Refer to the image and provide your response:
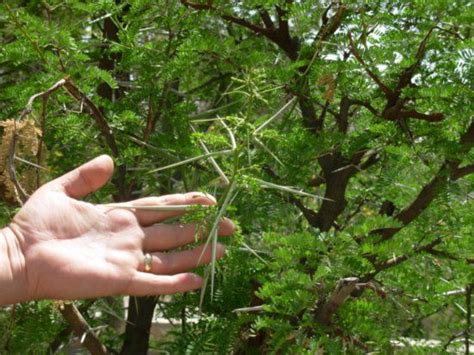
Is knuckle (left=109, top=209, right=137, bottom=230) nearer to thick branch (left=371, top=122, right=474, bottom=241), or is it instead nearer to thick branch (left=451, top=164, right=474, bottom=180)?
thick branch (left=371, top=122, right=474, bottom=241)

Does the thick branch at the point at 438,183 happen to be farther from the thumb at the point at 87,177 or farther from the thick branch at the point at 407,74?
the thumb at the point at 87,177

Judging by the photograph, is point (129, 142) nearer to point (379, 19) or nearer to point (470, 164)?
point (379, 19)

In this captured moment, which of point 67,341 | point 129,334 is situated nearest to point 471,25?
point 129,334

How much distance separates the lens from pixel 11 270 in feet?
6.37

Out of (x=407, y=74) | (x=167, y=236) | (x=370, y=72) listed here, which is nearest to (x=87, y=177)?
(x=167, y=236)

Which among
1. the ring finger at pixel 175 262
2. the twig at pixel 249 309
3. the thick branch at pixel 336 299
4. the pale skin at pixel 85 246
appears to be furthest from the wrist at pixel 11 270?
the thick branch at pixel 336 299

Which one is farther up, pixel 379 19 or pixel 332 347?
pixel 379 19

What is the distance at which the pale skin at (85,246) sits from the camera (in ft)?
6.44

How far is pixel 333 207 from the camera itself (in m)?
2.63

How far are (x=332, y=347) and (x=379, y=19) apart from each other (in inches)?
37.8

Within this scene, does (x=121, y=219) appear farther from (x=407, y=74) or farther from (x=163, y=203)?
(x=407, y=74)

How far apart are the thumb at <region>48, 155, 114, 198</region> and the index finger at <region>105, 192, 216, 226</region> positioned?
3.2 inches

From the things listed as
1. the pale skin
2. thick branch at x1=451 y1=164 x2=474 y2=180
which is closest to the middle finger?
the pale skin

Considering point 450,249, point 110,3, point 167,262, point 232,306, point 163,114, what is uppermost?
point 110,3
